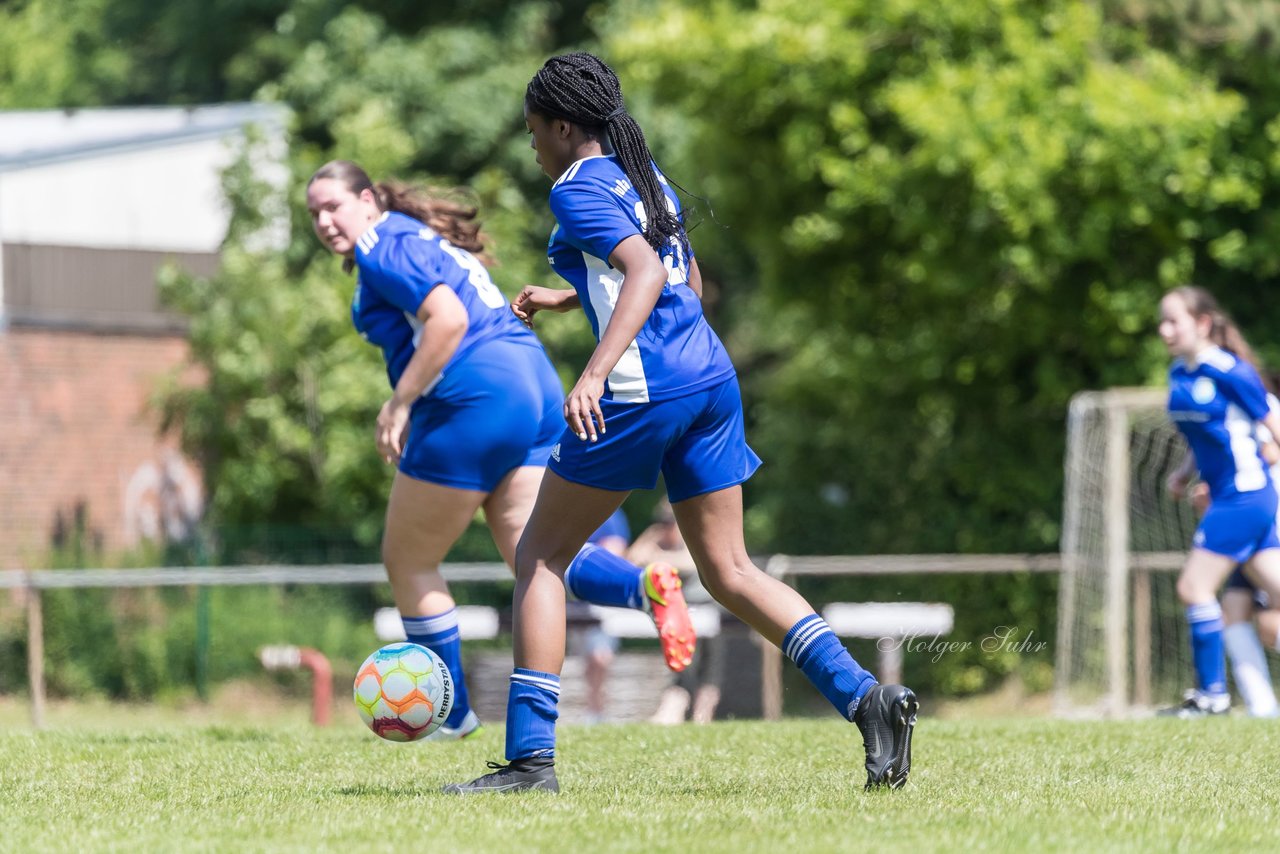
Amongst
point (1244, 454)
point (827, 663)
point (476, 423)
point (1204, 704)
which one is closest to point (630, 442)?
point (827, 663)

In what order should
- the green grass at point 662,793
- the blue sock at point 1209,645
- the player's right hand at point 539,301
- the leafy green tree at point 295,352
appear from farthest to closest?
the leafy green tree at point 295,352 < the blue sock at point 1209,645 < the player's right hand at point 539,301 < the green grass at point 662,793

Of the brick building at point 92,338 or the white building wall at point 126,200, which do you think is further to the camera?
the white building wall at point 126,200

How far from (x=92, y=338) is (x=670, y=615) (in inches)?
644

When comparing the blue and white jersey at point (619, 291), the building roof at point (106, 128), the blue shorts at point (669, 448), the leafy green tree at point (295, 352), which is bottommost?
the blue shorts at point (669, 448)

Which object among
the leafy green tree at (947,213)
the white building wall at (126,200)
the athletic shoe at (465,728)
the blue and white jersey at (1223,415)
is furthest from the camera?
the white building wall at (126,200)

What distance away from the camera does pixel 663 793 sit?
5336 millimetres

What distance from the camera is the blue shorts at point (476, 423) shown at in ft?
21.5

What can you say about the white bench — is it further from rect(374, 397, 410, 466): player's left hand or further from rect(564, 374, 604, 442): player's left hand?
rect(564, 374, 604, 442): player's left hand

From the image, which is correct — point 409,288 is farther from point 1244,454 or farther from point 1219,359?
point 1244,454

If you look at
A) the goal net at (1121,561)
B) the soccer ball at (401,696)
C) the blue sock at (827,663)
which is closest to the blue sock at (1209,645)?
the goal net at (1121,561)

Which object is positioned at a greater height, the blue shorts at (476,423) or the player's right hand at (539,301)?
the player's right hand at (539,301)

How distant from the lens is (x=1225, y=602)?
1030cm

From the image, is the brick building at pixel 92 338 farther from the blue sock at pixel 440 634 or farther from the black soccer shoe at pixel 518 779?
the black soccer shoe at pixel 518 779

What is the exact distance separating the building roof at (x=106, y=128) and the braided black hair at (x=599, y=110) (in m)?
17.6
